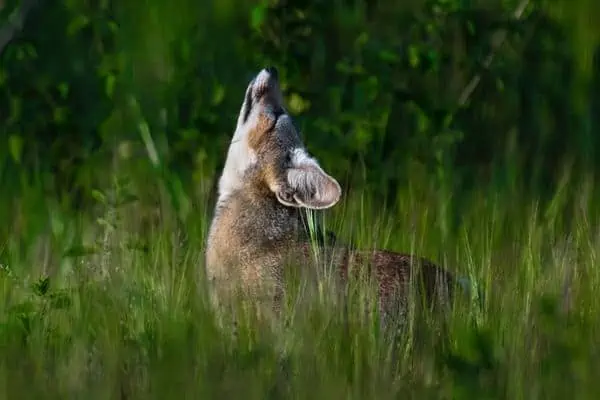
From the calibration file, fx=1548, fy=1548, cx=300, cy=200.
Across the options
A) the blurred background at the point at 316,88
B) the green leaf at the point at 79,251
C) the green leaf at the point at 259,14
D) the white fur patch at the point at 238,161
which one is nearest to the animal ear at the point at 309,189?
the white fur patch at the point at 238,161

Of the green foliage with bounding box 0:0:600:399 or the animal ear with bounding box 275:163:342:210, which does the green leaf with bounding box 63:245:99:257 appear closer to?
the green foliage with bounding box 0:0:600:399

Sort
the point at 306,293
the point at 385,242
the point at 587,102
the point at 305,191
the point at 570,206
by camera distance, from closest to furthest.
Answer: the point at 306,293, the point at 305,191, the point at 385,242, the point at 570,206, the point at 587,102

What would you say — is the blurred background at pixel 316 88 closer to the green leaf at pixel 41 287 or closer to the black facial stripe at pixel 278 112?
the black facial stripe at pixel 278 112

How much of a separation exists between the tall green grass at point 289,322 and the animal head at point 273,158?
0.31 meters

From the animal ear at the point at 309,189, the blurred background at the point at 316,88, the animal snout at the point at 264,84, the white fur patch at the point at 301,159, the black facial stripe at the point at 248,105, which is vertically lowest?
the animal ear at the point at 309,189

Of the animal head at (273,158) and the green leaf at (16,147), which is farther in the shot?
the green leaf at (16,147)

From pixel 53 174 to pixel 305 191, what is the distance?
2.27 m

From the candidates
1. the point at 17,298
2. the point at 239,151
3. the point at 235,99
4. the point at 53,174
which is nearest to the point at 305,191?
the point at 239,151

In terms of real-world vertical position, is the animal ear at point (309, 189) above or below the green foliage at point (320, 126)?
below

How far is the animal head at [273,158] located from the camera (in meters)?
6.27

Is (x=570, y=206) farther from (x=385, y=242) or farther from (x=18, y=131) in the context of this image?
(x=18, y=131)

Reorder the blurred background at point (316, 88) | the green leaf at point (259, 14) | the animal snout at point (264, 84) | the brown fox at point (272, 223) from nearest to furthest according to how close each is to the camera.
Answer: the brown fox at point (272, 223)
the animal snout at point (264, 84)
the green leaf at point (259, 14)
the blurred background at point (316, 88)

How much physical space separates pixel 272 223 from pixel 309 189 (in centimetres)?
24

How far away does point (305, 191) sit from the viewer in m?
6.29
